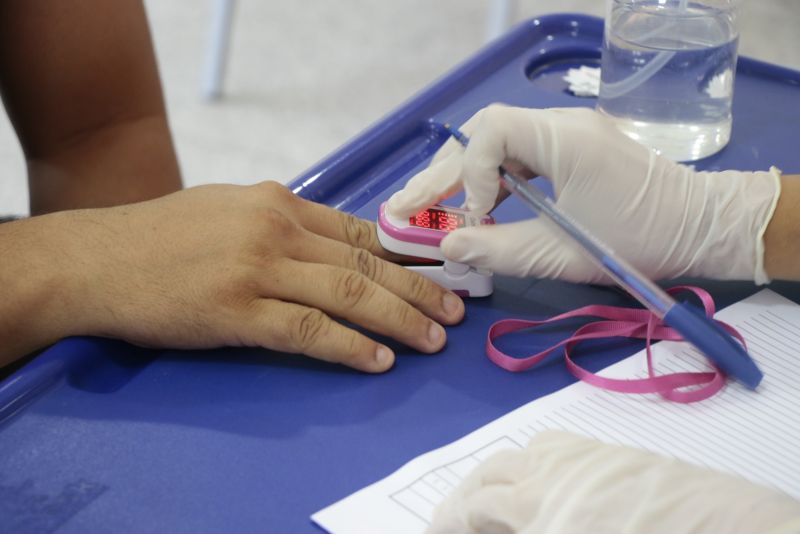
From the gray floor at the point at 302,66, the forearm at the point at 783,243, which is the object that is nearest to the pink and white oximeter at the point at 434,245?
the forearm at the point at 783,243

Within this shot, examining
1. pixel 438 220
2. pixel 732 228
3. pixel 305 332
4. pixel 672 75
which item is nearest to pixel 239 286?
pixel 305 332

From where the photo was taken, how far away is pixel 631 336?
0.71 meters

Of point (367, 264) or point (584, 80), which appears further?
point (584, 80)

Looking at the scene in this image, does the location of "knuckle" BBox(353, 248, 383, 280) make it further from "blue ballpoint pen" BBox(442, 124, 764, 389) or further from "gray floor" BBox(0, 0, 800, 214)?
"gray floor" BBox(0, 0, 800, 214)

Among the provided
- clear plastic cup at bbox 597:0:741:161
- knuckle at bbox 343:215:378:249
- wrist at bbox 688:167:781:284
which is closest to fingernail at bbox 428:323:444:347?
knuckle at bbox 343:215:378:249

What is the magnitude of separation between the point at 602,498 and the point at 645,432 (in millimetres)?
139

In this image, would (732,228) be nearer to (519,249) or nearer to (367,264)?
(519,249)

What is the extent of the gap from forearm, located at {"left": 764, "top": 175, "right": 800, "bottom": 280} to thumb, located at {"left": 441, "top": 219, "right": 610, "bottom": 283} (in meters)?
0.14

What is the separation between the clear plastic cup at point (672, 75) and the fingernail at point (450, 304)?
317 mm

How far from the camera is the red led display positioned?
74 cm

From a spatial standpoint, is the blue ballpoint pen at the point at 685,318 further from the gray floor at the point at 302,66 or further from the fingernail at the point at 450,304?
the gray floor at the point at 302,66

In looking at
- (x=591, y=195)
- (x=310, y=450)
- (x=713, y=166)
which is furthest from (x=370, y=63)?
(x=310, y=450)

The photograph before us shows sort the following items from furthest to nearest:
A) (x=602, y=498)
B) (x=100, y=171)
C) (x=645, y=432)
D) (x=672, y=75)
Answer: (x=100, y=171) < (x=672, y=75) < (x=645, y=432) < (x=602, y=498)

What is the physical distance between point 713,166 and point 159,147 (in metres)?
0.60
